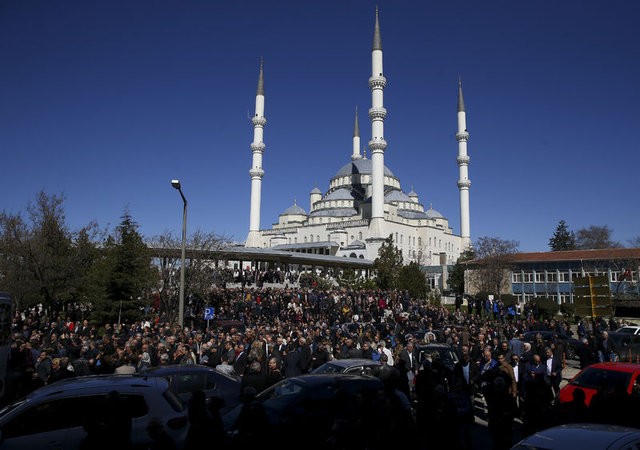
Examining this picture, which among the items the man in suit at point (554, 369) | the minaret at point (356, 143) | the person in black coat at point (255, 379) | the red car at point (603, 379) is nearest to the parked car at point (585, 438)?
the red car at point (603, 379)

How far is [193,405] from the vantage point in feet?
16.9

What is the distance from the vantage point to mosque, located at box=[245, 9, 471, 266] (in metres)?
56.8

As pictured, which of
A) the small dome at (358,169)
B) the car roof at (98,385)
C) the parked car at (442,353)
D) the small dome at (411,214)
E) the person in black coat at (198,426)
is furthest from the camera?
the small dome at (358,169)

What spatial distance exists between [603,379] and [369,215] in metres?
62.7

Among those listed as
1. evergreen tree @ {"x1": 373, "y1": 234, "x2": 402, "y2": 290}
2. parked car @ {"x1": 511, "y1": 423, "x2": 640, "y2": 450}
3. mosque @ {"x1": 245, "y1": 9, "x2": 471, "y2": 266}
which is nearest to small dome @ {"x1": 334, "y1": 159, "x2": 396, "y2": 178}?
mosque @ {"x1": 245, "y1": 9, "x2": 471, "y2": 266}

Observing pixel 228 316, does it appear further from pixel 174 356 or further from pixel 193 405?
pixel 193 405

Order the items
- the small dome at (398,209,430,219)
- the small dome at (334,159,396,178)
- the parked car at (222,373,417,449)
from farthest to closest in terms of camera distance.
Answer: the small dome at (334,159,396,178)
the small dome at (398,209,430,219)
the parked car at (222,373,417,449)

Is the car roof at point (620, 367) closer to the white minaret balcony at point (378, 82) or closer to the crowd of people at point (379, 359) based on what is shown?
the crowd of people at point (379, 359)

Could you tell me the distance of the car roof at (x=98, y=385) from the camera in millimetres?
5770

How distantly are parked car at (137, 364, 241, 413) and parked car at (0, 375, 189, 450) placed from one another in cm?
157

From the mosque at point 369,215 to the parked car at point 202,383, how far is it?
45943 millimetres

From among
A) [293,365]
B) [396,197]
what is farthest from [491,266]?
[293,365]

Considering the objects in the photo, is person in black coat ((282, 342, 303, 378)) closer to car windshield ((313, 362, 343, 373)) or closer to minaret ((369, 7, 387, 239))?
car windshield ((313, 362, 343, 373))

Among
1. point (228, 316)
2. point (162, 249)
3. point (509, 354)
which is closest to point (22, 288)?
point (162, 249)
